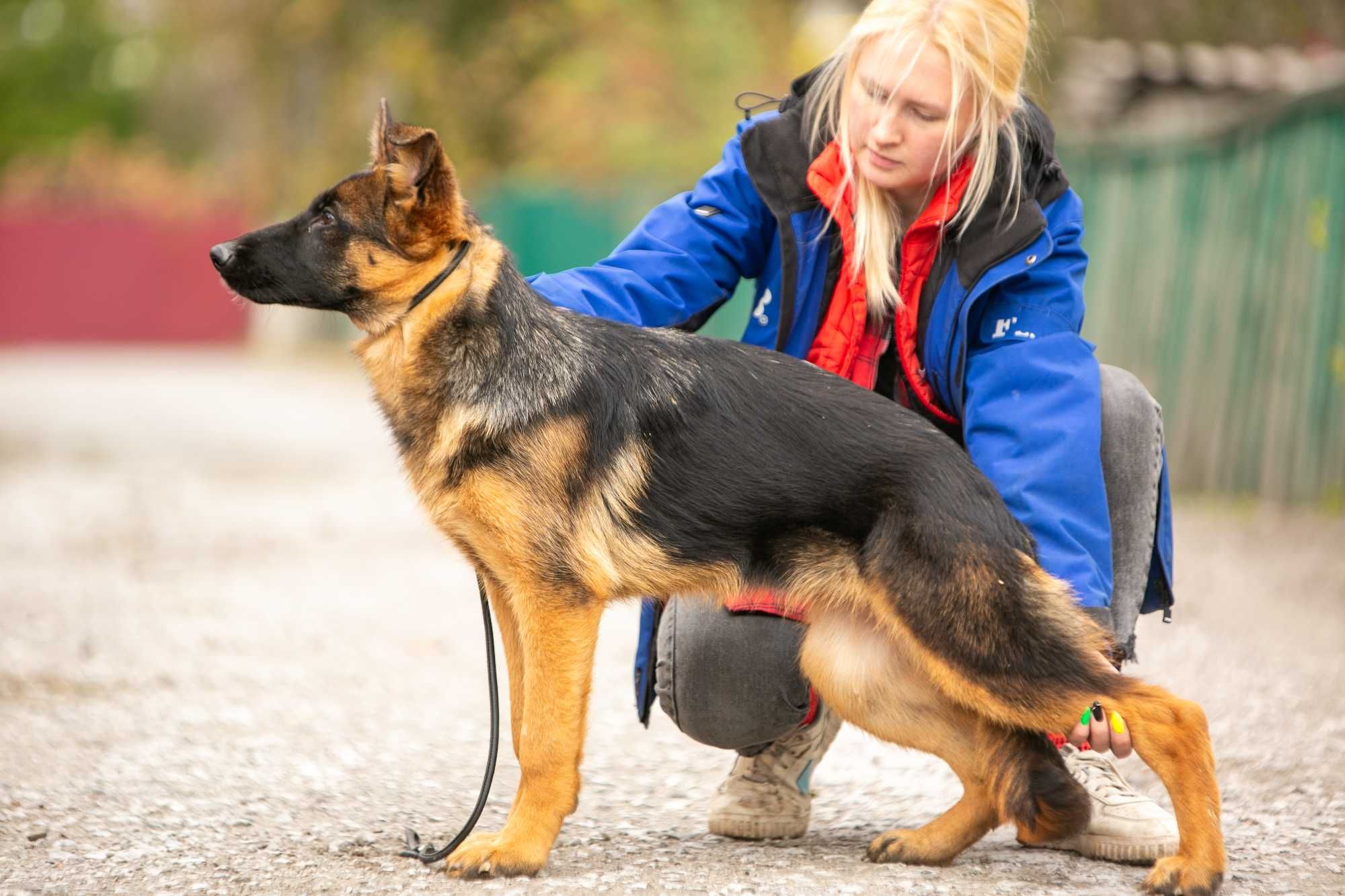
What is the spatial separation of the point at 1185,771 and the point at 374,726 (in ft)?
10.1

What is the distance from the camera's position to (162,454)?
1304 centimetres

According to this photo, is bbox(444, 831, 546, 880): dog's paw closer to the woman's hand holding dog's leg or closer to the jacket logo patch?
the woman's hand holding dog's leg

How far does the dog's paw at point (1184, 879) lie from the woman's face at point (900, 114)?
6.09 ft

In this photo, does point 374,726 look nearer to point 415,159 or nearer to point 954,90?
point 415,159

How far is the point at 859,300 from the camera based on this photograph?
12.9 ft

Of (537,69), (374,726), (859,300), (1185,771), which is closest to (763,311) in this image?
(859,300)

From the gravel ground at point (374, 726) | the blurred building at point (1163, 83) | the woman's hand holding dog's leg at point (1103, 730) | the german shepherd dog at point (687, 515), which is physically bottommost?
the gravel ground at point (374, 726)

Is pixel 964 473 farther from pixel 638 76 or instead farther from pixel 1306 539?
pixel 638 76

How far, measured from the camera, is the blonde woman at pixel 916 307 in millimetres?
3629

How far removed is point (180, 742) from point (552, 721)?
2052 millimetres

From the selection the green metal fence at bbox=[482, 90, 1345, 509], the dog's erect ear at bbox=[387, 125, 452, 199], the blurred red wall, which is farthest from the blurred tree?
the dog's erect ear at bbox=[387, 125, 452, 199]

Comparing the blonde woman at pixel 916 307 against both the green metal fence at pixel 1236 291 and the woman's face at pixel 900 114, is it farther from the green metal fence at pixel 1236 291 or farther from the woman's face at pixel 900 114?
the green metal fence at pixel 1236 291

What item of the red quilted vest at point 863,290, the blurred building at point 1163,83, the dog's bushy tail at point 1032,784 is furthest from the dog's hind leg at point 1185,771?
the blurred building at point 1163,83

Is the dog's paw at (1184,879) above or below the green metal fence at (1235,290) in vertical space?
below
